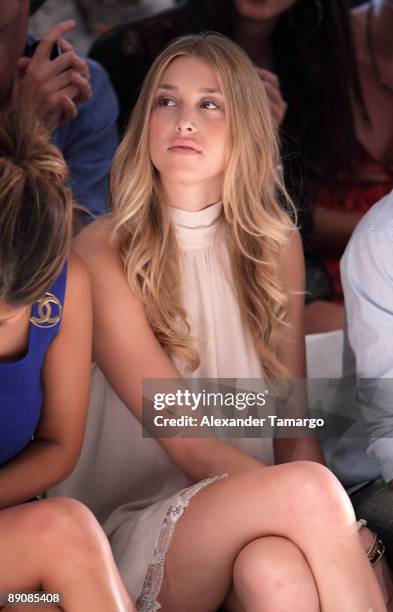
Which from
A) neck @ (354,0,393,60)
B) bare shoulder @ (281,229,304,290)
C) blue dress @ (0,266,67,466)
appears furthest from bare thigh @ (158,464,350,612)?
neck @ (354,0,393,60)

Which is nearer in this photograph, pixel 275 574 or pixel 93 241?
pixel 275 574

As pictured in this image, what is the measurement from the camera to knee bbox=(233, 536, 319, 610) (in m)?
1.59

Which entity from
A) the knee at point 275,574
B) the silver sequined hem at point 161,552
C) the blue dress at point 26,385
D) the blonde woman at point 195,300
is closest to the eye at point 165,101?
the blonde woman at point 195,300

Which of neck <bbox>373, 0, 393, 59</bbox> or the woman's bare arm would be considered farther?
neck <bbox>373, 0, 393, 59</bbox>

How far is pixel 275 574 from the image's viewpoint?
5.26 feet

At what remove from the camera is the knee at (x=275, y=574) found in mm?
1594

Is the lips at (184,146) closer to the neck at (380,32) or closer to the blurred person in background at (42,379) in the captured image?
the blurred person in background at (42,379)

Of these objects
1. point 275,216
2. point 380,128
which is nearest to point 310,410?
point 275,216

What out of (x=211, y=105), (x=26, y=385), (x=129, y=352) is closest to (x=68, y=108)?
(x=211, y=105)

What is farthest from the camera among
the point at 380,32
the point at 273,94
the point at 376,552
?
the point at 380,32

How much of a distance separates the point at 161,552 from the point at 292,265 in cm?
70

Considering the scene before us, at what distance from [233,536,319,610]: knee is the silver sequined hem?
0.42 ft

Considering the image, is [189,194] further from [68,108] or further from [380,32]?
[380,32]

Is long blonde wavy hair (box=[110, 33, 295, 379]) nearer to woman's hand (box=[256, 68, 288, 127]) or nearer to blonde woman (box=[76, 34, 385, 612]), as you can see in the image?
blonde woman (box=[76, 34, 385, 612])
